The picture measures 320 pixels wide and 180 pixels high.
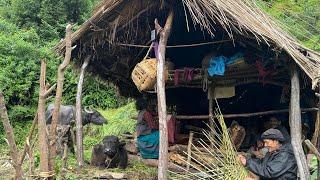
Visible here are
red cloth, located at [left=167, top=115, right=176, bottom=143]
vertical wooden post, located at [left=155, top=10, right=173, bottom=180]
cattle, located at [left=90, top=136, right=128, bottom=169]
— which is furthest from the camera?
red cloth, located at [left=167, top=115, right=176, bottom=143]

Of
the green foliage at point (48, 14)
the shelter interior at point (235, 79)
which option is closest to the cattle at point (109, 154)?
the shelter interior at point (235, 79)

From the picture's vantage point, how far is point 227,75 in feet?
25.2

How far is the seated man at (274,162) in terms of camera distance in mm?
5664

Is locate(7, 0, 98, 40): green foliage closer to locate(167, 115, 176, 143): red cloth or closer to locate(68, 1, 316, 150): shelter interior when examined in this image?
locate(68, 1, 316, 150): shelter interior

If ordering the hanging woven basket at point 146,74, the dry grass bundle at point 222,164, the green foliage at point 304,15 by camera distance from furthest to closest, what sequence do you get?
the green foliage at point 304,15, the hanging woven basket at point 146,74, the dry grass bundle at point 222,164

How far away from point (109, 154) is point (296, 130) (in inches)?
130

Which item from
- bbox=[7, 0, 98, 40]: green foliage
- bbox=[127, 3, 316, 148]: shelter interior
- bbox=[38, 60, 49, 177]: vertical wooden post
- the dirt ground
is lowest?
the dirt ground

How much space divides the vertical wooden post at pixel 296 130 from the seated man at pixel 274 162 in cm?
13

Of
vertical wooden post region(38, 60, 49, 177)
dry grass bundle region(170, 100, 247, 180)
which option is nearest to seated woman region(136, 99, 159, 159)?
dry grass bundle region(170, 100, 247, 180)

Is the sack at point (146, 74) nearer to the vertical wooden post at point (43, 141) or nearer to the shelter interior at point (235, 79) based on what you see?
the shelter interior at point (235, 79)

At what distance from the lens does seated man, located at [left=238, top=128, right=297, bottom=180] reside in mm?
5664

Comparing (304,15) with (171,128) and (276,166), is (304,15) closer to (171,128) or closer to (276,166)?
(171,128)

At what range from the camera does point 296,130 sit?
6102 mm

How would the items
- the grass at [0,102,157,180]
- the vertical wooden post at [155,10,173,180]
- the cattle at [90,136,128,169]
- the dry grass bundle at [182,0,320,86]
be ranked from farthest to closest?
the cattle at [90,136,128,169] < the grass at [0,102,157,180] < the dry grass bundle at [182,0,320,86] < the vertical wooden post at [155,10,173,180]
